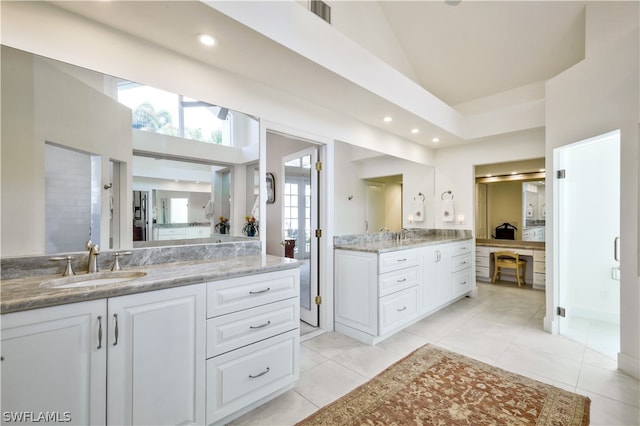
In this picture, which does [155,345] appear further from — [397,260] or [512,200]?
[512,200]

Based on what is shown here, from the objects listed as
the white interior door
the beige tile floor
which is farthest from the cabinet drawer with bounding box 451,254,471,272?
the white interior door

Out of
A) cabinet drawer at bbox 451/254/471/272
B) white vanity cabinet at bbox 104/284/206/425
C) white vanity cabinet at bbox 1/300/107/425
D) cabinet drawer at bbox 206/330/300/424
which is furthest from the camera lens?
cabinet drawer at bbox 451/254/471/272

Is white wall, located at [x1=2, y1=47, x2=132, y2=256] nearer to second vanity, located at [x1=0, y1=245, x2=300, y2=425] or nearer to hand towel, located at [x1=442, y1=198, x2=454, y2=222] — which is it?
second vanity, located at [x1=0, y1=245, x2=300, y2=425]

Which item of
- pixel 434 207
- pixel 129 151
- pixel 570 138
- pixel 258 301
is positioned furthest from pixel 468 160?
pixel 129 151

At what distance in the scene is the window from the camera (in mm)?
1803

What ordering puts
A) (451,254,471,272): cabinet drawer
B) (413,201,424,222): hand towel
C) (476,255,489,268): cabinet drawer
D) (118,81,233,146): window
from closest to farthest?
(118,81,233,146): window → (451,254,471,272): cabinet drawer → (413,201,424,222): hand towel → (476,255,489,268): cabinet drawer

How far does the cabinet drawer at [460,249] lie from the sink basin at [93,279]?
3858 mm

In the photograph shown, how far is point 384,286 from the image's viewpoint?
9.10 ft

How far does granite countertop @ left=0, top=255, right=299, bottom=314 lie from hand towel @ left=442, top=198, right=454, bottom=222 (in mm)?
3432

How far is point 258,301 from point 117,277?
0.85 metres

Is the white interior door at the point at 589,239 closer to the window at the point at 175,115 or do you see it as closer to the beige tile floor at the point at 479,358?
the beige tile floor at the point at 479,358

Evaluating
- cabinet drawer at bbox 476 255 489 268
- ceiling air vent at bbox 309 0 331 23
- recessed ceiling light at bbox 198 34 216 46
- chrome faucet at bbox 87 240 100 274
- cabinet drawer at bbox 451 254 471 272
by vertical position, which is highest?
ceiling air vent at bbox 309 0 331 23

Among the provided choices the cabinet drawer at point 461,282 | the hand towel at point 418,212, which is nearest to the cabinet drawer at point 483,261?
the cabinet drawer at point 461,282

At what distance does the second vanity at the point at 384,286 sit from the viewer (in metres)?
2.75
